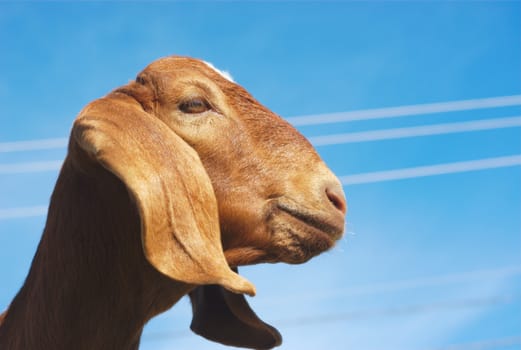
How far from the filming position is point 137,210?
3656 mm

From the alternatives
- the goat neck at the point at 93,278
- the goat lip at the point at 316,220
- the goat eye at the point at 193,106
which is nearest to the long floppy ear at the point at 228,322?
the goat neck at the point at 93,278

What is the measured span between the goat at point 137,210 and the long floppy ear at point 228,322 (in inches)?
26.8

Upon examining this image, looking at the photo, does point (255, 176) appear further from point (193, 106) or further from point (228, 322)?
point (228, 322)

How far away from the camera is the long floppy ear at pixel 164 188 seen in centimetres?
336

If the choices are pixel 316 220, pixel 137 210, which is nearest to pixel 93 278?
pixel 137 210

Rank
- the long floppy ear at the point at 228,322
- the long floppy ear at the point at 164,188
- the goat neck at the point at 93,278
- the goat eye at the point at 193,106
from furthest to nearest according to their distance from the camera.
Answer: the long floppy ear at the point at 228,322, the goat eye at the point at 193,106, the goat neck at the point at 93,278, the long floppy ear at the point at 164,188

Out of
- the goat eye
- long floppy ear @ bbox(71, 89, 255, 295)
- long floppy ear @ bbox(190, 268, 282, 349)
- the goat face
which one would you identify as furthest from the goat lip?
long floppy ear @ bbox(190, 268, 282, 349)

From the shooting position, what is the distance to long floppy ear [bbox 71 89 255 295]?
3359 millimetres

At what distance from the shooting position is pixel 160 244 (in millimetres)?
3375

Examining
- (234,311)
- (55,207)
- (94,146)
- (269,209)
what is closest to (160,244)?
(94,146)

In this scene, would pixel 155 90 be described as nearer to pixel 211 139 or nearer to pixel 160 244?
pixel 211 139

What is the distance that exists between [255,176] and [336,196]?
0.40 m

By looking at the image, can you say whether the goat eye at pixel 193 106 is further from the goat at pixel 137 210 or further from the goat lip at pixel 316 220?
the goat lip at pixel 316 220

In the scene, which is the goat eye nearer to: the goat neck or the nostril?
the goat neck
